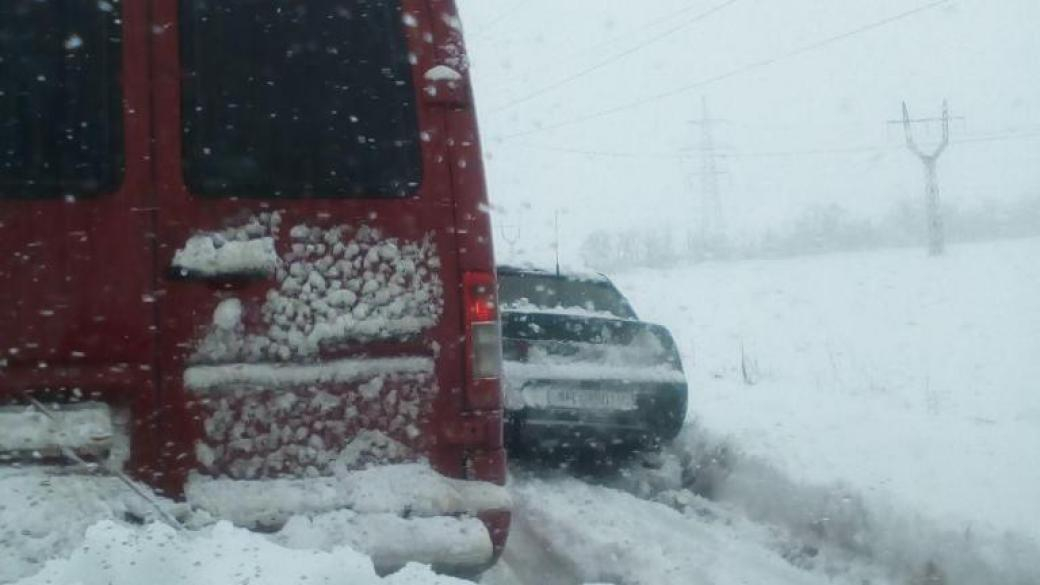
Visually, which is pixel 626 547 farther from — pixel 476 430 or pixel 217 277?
pixel 217 277

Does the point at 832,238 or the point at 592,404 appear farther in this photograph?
the point at 832,238

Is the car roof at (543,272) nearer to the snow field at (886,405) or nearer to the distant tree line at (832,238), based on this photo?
the snow field at (886,405)

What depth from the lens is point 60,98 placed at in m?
2.95

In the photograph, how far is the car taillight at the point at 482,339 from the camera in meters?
3.35

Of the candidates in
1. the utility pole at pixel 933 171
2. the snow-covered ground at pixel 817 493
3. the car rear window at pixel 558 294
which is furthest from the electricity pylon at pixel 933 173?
the car rear window at pixel 558 294

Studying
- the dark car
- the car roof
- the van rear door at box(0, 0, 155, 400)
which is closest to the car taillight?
the van rear door at box(0, 0, 155, 400)

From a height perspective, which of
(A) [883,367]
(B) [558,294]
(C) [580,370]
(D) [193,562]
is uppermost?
(B) [558,294]

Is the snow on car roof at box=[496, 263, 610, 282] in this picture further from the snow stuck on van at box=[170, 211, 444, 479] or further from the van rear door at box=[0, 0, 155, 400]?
the van rear door at box=[0, 0, 155, 400]

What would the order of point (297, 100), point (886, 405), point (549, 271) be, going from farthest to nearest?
point (886, 405), point (549, 271), point (297, 100)

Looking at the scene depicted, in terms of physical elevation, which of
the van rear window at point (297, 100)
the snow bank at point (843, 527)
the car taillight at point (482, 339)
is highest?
the van rear window at point (297, 100)

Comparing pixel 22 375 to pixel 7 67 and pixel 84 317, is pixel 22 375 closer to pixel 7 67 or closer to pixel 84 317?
pixel 84 317

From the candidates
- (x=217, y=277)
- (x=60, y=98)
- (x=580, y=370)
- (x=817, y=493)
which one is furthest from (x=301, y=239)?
(x=817, y=493)

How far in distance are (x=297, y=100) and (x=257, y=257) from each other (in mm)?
495

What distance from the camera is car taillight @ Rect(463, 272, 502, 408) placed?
335 cm
